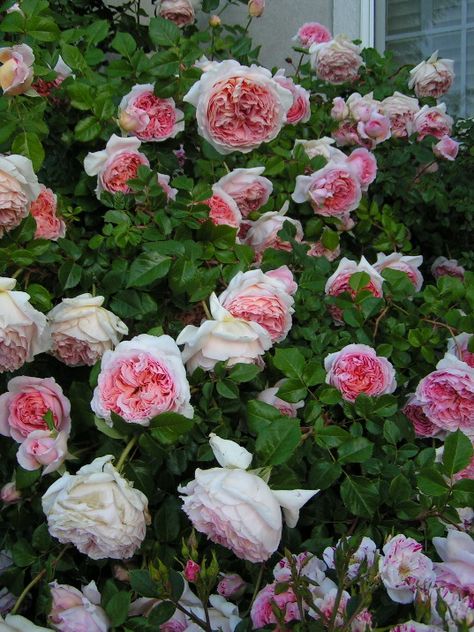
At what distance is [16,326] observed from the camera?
1.02 meters

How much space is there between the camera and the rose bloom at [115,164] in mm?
1343

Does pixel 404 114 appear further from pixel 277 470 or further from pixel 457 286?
pixel 277 470

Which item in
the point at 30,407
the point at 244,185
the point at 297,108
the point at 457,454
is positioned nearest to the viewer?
the point at 457,454

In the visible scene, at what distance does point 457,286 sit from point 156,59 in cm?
78

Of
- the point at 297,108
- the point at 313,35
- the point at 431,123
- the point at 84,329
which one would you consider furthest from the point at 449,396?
the point at 313,35

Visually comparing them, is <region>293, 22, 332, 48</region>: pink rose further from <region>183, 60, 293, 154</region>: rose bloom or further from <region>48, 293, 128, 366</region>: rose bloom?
<region>48, 293, 128, 366</region>: rose bloom

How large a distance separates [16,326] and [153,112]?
0.65m

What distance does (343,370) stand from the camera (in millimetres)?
Answer: 1176

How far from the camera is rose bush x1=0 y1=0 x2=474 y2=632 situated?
925 mm

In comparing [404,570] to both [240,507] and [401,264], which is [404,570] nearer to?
[240,507]

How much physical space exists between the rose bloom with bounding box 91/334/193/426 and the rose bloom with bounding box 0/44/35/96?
557 millimetres

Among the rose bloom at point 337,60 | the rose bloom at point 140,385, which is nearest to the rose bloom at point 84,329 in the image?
the rose bloom at point 140,385

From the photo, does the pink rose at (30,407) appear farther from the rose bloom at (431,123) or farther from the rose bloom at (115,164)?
the rose bloom at (431,123)

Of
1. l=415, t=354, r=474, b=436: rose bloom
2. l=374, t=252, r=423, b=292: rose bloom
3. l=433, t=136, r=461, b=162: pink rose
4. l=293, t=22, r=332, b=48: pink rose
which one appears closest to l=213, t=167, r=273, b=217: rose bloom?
l=374, t=252, r=423, b=292: rose bloom
